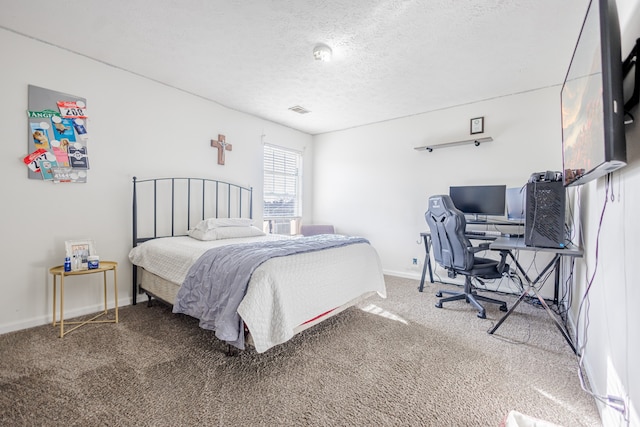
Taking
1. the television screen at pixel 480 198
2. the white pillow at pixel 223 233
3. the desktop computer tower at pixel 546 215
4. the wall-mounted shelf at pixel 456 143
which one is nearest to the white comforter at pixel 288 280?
the white pillow at pixel 223 233

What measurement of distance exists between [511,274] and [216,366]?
347 centimetres

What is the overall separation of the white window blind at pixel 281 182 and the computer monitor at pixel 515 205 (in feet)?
10.7

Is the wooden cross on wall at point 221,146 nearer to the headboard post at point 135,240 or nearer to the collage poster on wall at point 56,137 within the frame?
the headboard post at point 135,240

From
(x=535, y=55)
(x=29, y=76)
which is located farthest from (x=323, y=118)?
(x=29, y=76)

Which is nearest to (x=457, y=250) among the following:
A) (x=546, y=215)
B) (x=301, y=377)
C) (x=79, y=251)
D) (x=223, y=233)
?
(x=546, y=215)

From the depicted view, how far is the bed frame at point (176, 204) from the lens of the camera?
123 inches

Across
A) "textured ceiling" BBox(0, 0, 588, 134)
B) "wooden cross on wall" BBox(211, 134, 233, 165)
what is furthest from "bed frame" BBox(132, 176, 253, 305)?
"textured ceiling" BBox(0, 0, 588, 134)

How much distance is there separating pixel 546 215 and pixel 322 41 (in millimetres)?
2283

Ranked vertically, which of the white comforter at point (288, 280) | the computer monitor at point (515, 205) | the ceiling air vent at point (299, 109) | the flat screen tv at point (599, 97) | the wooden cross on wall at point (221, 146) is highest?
the ceiling air vent at point (299, 109)

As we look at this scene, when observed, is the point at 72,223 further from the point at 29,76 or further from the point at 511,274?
the point at 511,274

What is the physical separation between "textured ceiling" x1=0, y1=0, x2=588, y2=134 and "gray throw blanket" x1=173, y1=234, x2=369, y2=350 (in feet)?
5.82

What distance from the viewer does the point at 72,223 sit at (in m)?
2.65

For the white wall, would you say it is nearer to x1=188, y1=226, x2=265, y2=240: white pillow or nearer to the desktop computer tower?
x1=188, y1=226, x2=265, y2=240: white pillow

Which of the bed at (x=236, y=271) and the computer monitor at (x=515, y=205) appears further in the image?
the computer monitor at (x=515, y=205)
